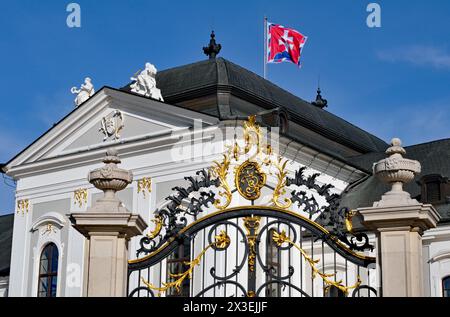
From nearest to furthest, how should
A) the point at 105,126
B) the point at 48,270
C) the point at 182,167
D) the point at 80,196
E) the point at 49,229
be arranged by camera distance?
the point at 182,167 < the point at 105,126 < the point at 80,196 < the point at 48,270 < the point at 49,229

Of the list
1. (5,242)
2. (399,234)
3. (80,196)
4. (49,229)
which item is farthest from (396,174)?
(5,242)

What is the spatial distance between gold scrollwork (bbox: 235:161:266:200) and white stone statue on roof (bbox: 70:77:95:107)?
17511 mm

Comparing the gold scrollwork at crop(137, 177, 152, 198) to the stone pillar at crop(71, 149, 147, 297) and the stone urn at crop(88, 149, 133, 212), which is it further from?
the stone pillar at crop(71, 149, 147, 297)

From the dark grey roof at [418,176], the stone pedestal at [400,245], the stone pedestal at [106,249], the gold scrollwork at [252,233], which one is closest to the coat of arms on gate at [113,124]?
the dark grey roof at [418,176]

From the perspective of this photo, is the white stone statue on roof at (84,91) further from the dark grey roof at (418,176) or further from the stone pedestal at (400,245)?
the stone pedestal at (400,245)

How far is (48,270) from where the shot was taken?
94.3 feet

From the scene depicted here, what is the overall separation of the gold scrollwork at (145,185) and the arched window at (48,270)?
139 inches

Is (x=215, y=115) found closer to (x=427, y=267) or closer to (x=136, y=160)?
(x=136, y=160)

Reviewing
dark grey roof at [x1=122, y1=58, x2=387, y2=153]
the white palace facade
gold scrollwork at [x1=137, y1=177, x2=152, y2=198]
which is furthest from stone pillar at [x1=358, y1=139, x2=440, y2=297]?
gold scrollwork at [x1=137, y1=177, x2=152, y2=198]

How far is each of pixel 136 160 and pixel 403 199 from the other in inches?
645

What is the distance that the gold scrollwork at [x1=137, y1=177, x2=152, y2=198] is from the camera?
88.2 ft

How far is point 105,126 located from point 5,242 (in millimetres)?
10027

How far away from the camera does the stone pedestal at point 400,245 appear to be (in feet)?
37.2

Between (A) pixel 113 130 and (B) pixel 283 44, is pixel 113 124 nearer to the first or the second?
(A) pixel 113 130
